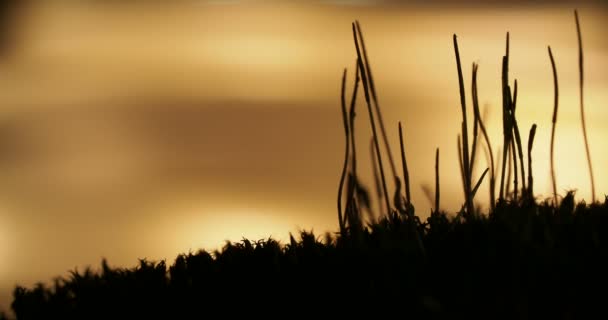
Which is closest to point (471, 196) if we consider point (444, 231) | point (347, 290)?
point (444, 231)

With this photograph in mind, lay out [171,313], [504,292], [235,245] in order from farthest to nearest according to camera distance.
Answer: [235,245] → [171,313] → [504,292]

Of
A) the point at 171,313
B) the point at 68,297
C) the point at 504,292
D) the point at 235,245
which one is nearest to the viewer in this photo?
the point at 504,292

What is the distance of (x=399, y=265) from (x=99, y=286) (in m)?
0.40

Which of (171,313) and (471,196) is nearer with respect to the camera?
(171,313)

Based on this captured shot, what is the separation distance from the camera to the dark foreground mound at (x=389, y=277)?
0.67 meters

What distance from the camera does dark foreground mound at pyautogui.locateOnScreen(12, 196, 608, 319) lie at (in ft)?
2.20

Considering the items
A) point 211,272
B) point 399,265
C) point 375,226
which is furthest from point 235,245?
point 399,265

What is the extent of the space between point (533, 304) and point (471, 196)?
12.9 inches

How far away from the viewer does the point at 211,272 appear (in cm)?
89

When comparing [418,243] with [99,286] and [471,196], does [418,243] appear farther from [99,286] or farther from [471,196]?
[99,286]

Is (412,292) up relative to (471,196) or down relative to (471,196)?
down

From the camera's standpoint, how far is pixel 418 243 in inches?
31.6

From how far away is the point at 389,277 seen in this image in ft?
2.35

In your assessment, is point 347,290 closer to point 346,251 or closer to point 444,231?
point 346,251
